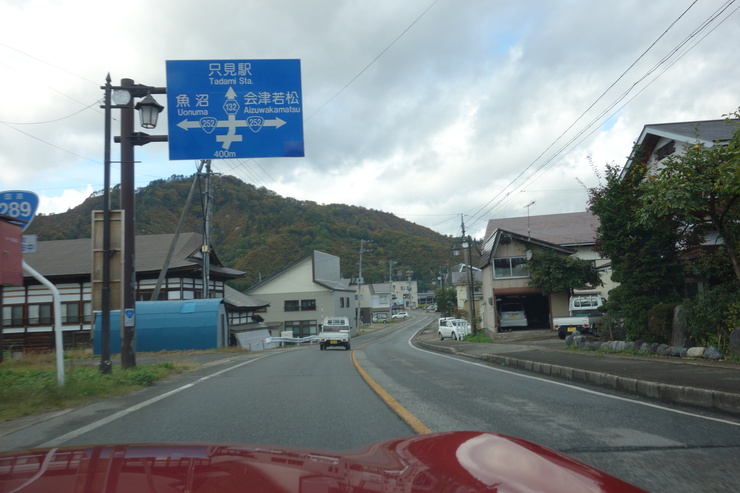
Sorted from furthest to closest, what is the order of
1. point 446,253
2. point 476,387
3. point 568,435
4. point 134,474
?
point 446,253, point 476,387, point 568,435, point 134,474

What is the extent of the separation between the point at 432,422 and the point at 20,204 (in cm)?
619

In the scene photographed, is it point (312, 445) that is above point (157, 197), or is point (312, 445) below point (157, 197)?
below

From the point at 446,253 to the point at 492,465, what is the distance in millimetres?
85123

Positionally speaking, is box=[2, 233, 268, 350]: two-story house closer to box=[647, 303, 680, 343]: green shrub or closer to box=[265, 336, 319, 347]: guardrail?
box=[265, 336, 319, 347]: guardrail

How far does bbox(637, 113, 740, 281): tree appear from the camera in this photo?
423 inches

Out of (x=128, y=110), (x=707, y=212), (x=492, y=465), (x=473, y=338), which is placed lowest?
(x=473, y=338)

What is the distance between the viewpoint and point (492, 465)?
213 centimetres

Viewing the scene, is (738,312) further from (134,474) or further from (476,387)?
(134,474)

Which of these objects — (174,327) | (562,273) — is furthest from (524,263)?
(174,327)

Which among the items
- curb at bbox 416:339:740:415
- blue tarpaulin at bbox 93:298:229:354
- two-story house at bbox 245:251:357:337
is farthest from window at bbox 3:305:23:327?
curb at bbox 416:339:740:415

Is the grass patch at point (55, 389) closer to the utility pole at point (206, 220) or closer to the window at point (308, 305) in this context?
the utility pole at point (206, 220)

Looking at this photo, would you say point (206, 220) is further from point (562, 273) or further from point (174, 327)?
point (562, 273)

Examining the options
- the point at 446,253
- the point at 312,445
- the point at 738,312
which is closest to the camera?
the point at 312,445

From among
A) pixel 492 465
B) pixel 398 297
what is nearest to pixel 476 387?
pixel 492 465
